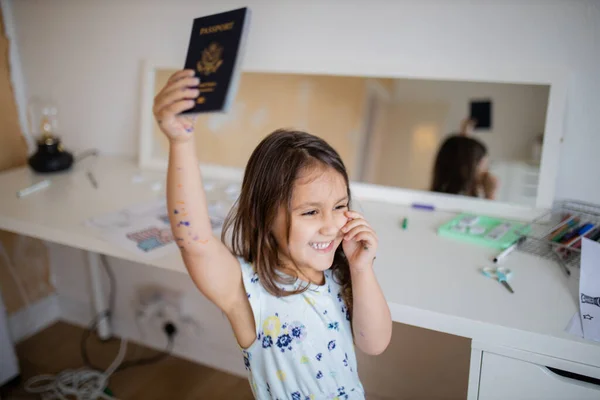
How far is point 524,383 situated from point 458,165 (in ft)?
1.93

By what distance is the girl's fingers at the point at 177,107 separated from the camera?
63 centimetres

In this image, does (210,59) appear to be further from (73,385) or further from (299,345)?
(73,385)

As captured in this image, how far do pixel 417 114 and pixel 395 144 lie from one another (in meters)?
0.10

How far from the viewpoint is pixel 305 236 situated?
80cm

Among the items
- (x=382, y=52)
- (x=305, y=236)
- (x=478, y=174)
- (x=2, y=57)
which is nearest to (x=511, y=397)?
(x=305, y=236)

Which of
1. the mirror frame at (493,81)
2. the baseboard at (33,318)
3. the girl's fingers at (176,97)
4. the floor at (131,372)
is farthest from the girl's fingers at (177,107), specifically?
the baseboard at (33,318)

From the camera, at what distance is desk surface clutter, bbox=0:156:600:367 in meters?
0.80

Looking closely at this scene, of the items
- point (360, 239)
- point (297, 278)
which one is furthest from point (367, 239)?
point (297, 278)

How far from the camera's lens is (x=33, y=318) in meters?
1.93

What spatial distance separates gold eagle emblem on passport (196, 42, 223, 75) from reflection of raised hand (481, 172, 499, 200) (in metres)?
0.82

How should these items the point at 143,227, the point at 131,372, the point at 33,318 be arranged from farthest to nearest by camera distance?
the point at 33,318 < the point at 131,372 < the point at 143,227

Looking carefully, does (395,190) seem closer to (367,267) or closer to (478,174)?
(478,174)

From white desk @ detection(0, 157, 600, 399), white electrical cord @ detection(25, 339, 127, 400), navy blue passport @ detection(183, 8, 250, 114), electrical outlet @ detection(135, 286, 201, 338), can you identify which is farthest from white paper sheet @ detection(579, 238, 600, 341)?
white electrical cord @ detection(25, 339, 127, 400)

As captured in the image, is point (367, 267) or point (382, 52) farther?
point (382, 52)
